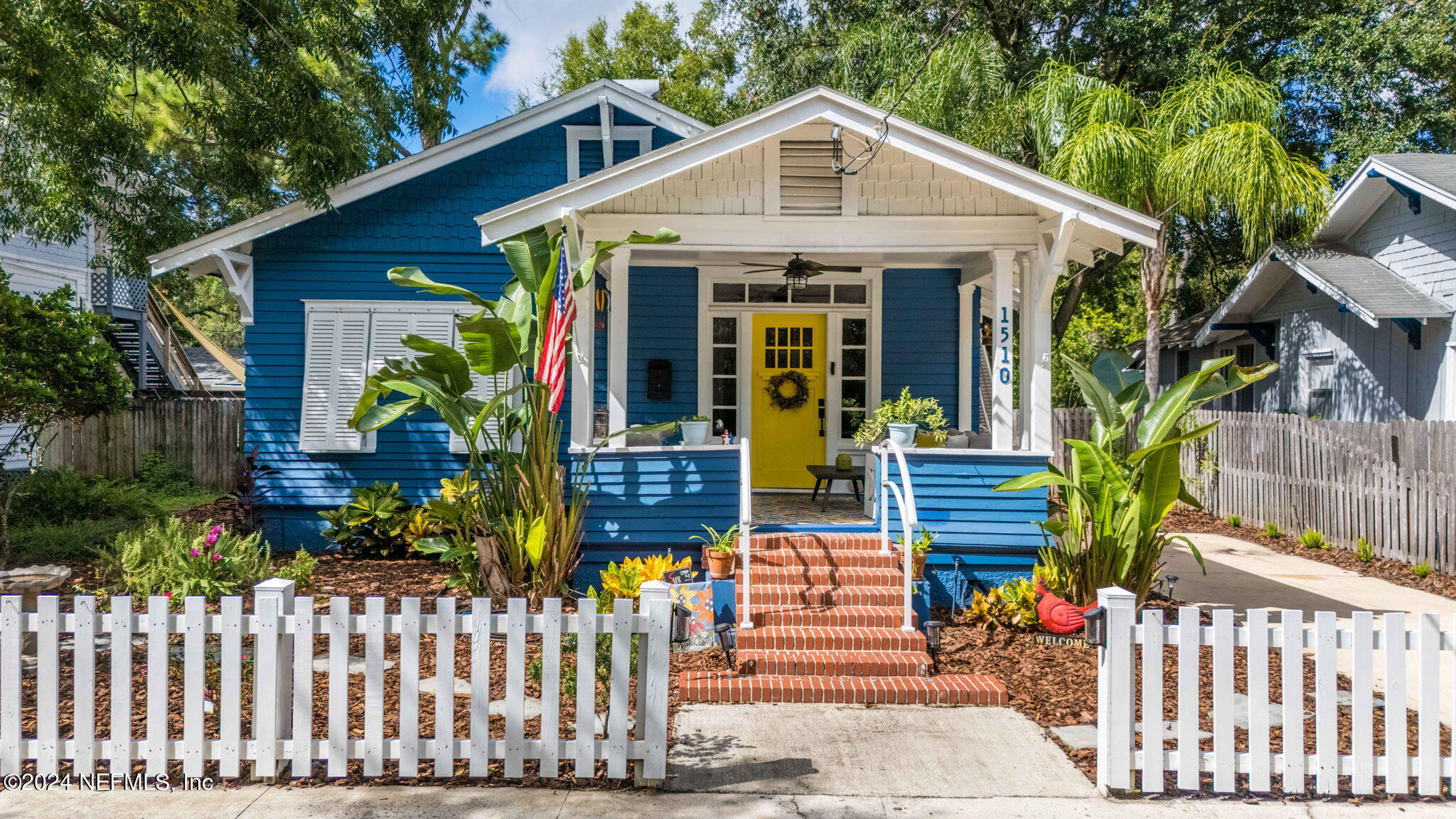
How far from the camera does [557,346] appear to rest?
266 inches

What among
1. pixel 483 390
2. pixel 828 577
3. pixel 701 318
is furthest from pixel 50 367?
pixel 828 577

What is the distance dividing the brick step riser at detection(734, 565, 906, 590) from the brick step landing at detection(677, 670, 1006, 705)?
1151mm

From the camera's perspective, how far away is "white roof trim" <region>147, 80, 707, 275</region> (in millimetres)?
9078

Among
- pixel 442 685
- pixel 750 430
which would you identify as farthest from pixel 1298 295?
pixel 442 685

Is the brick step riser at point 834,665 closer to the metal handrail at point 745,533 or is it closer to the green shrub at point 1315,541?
the metal handrail at point 745,533

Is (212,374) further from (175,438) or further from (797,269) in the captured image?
(797,269)

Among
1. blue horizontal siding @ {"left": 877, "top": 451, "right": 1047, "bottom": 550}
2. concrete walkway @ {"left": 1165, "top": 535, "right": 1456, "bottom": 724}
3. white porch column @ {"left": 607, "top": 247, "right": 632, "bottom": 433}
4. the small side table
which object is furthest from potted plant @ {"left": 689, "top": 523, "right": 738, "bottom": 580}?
concrete walkway @ {"left": 1165, "top": 535, "right": 1456, "bottom": 724}

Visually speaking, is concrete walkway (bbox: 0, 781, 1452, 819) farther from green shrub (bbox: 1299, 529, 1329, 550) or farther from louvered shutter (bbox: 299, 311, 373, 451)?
green shrub (bbox: 1299, 529, 1329, 550)

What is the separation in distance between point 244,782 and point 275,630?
723mm

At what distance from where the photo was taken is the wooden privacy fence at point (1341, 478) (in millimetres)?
9195

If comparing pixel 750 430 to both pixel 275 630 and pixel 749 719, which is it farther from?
pixel 275 630

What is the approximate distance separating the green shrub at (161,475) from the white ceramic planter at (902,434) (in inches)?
472

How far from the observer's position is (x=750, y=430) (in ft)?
33.3

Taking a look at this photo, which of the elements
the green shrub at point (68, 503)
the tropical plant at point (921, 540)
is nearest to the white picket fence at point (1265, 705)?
the tropical plant at point (921, 540)
